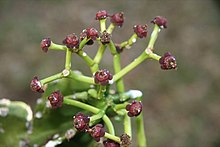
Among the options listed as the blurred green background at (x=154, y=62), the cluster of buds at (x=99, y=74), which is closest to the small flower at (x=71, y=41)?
the cluster of buds at (x=99, y=74)

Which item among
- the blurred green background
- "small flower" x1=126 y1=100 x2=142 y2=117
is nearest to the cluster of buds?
"small flower" x1=126 y1=100 x2=142 y2=117

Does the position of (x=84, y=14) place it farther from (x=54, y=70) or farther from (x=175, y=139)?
(x=175, y=139)

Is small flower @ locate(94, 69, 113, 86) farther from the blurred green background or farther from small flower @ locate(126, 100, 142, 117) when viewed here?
the blurred green background

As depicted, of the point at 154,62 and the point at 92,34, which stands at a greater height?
the point at 154,62

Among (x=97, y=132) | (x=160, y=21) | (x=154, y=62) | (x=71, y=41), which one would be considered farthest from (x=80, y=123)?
(x=154, y=62)

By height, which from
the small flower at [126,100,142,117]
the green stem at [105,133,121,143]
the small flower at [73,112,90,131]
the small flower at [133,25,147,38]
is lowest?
the green stem at [105,133,121,143]

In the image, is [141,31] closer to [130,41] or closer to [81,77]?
[130,41]

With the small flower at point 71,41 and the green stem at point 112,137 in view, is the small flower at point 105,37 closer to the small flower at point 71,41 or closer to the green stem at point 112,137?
the small flower at point 71,41

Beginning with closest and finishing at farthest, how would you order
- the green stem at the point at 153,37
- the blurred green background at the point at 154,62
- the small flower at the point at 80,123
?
1. the small flower at the point at 80,123
2. the green stem at the point at 153,37
3. the blurred green background at the point at 154,62
